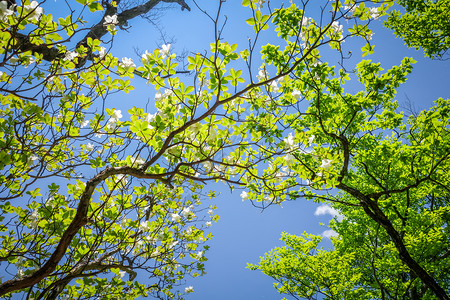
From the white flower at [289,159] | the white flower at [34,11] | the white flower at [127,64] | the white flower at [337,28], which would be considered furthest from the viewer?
the white flower at [337,28]

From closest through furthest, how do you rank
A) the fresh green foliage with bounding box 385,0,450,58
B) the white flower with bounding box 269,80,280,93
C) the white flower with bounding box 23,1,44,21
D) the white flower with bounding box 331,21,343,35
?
the white flower with bounding box 23,1,44,21, the white flower with bounding box 269,80,280,93, the white flower with bounding box 331,21,343,35, the fresh green foliage with bounding box 385,0,450,58

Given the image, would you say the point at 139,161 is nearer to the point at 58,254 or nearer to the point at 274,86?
the point at 58,254

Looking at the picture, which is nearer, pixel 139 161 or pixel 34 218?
pixel 139 161

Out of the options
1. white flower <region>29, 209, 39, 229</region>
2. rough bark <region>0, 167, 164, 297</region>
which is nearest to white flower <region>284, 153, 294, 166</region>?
rough bark <region>0, 167, 164, 297</region>

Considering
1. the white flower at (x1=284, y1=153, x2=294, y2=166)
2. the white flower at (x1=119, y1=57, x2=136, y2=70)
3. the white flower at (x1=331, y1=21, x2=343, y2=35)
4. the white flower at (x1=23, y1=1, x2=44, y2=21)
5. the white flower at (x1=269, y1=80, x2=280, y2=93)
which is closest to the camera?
the white flower at (x1=23, y1=1, x2=44, y2=21)

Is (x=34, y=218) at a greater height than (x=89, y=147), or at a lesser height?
lesser

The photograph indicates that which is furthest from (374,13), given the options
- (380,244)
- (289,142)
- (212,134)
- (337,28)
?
(380,244)

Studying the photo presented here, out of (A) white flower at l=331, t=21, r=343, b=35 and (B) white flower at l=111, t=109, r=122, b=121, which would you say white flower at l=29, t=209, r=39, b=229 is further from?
(A) white flower at l=331, t=21, r=343, b=35

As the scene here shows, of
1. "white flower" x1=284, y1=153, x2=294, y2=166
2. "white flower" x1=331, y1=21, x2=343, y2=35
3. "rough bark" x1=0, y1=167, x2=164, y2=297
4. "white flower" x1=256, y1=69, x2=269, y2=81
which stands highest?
"white flower" x1=331, y1=21, x2=343, y2=35

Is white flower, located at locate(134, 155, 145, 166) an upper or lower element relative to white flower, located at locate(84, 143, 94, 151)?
lower

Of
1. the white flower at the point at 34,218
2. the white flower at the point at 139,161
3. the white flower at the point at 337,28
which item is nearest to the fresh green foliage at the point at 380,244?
the white flower at the point at 337,28

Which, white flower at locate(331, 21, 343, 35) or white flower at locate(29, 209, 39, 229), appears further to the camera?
white flower at locate(331, 21, 343, 35)

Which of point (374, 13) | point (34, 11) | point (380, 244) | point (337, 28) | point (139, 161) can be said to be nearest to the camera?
point (34, 11)

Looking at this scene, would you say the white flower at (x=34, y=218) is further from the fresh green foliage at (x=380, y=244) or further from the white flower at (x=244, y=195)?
the fresh green foliage at (x=380, y=244)
